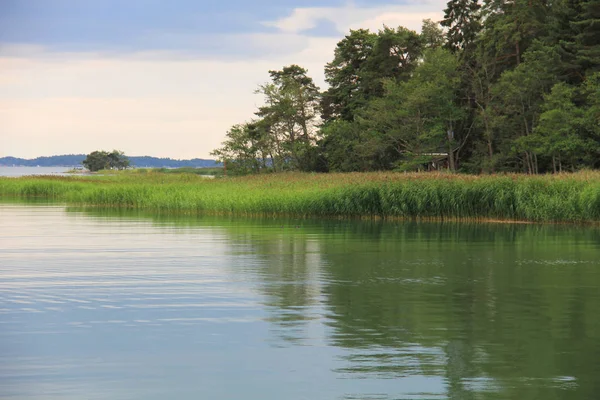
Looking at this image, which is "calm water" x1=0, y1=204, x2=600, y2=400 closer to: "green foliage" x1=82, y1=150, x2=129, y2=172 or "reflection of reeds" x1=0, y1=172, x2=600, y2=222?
"reflection of reeds" x1=0, y1=172, x2=600, y2=222

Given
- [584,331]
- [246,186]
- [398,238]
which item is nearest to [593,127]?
[246,186]

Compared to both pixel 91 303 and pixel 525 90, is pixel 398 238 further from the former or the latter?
pixel 525 90

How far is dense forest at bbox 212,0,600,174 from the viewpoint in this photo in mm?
54375

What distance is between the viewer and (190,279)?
1823 centimetres

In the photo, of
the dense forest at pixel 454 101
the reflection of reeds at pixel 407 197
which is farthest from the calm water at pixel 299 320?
the dense forest at pixel 454 101

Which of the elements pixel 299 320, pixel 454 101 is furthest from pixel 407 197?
pixel 454 101

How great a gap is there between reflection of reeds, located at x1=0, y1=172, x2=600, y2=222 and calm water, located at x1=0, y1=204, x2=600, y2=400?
25.5ft

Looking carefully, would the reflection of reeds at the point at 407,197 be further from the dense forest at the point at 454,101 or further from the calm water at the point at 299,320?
the dense forest at the point at 454,101

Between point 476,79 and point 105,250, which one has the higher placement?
point 476,79

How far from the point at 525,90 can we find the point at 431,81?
Result: 1056cm

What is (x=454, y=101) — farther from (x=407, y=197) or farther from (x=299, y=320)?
(x=299, y=320)

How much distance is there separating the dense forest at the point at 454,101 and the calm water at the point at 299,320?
3069cm

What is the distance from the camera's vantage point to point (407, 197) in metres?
36.6

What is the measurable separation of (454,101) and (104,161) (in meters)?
113
